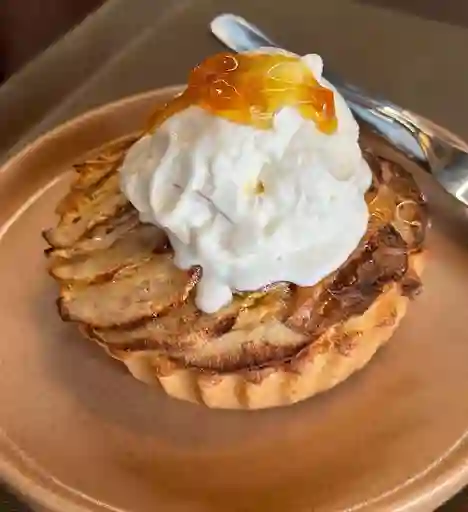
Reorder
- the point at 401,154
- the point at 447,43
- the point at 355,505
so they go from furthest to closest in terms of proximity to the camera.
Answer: the point at 447,43 → the point at 401,154 → the point at 355,505

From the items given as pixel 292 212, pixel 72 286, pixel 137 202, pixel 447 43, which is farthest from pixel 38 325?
pixel 447 43

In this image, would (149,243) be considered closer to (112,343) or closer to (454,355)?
(112,343)

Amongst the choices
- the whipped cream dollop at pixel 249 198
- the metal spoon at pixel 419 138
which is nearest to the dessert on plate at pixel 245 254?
the whipped cream dollop at pixel 249 198

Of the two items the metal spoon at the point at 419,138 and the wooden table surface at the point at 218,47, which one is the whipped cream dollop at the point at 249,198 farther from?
the wooden table surface at the point at 218,47

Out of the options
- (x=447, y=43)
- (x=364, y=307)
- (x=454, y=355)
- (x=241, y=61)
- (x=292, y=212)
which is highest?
(x=241, y=61)

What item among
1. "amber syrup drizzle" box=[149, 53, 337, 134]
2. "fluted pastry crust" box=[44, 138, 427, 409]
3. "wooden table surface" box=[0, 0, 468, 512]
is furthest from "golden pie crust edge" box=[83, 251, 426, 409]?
"wooden table surface" box=[0, 0, 468, 512]

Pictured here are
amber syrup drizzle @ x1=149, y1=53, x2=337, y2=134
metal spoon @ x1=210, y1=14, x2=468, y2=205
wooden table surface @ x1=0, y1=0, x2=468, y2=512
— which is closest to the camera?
amber syrup drizzle @ x1=149, y1=53, x2=337, y2=134

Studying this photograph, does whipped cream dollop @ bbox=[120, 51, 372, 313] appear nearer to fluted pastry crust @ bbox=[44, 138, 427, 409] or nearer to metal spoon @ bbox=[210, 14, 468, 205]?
fluted pastry crust @ bbox=[44, 138, 427, 409]
